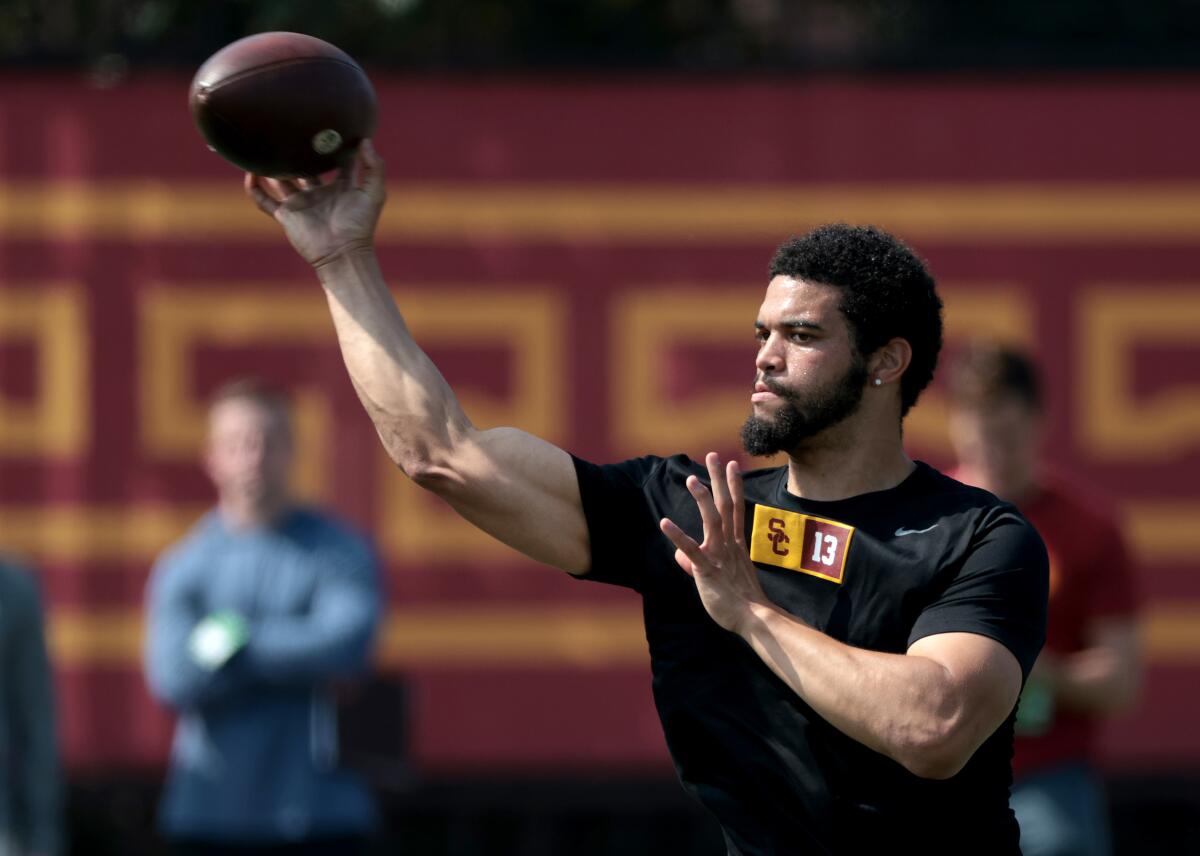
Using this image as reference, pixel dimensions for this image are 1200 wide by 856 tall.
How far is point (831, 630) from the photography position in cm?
349

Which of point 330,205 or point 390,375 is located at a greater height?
point 330,205

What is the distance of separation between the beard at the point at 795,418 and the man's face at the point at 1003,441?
6.91 feet

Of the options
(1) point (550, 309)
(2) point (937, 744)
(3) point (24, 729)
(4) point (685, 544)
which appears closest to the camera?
(2) point (937, 744)

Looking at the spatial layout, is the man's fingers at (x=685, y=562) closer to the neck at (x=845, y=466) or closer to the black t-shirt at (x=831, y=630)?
the black t-shirt at (x=831, y=630)

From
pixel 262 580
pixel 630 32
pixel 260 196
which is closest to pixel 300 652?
pixel 262 580

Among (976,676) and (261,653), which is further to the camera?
(261,653)

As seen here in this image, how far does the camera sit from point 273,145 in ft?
12.2

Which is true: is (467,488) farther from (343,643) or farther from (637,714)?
(637,714)

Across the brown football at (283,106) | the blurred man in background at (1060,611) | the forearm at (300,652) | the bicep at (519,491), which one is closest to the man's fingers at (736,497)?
the bicep at (519,491)

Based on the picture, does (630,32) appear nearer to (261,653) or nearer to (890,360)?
(261,653)

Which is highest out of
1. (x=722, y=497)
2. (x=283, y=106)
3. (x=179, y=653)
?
(x=283, y=106)

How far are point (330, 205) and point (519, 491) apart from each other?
67 centimetres

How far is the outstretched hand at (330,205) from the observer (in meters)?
3.66

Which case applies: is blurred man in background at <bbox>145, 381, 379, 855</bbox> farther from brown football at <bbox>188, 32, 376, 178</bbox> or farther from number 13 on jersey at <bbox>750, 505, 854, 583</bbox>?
number 13 on jersey at <bbox>750, 505, 854, 583</bbox>
